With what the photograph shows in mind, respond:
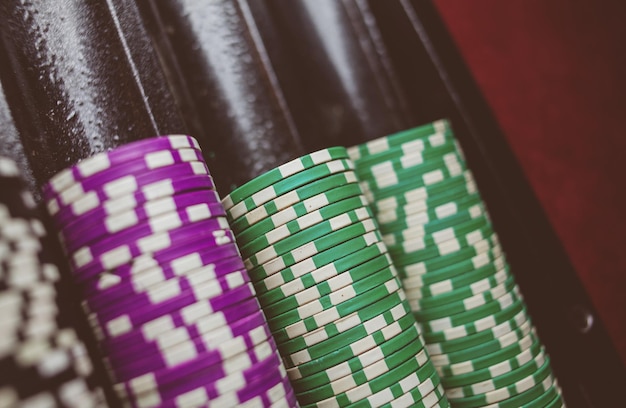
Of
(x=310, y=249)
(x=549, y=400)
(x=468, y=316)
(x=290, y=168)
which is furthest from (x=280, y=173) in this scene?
(x=549, y=400)

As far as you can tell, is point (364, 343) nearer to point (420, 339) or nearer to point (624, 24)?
point (420, 339)

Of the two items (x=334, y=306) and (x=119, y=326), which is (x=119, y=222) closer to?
(x=119, y=326)

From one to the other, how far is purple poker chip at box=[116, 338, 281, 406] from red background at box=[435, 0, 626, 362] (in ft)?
5.88

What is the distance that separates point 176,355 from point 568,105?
225 centimetres

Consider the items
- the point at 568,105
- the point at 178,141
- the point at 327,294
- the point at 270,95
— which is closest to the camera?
the point at 178,141

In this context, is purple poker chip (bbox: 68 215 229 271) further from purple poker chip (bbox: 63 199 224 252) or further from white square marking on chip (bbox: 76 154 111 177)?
white square marking on chip (bbox: 76 154 111 177)

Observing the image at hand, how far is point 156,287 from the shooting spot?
45.7 inches

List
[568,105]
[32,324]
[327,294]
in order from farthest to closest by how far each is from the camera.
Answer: [568,105] → [327,294] → [32,324]

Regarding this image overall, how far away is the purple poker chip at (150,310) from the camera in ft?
3.78

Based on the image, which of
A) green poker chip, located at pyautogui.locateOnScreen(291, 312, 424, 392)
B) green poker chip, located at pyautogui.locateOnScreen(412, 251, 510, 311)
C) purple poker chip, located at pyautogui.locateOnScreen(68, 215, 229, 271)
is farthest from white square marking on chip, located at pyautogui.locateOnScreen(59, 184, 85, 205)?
green poker chip, located at pyautogui.locateOnScreen(412, 251, 510, 311)

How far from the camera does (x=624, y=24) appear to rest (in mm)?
2549

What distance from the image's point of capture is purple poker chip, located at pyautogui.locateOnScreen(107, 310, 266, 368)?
1.15 meters

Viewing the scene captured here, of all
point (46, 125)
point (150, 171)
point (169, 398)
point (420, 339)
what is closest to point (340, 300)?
point (420, 339)

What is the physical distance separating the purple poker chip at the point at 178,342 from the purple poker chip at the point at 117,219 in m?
0.27
